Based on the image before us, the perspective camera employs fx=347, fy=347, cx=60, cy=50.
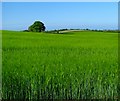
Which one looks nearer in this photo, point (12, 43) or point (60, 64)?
point (60, 64)

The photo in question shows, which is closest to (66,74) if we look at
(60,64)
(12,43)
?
(60,64)

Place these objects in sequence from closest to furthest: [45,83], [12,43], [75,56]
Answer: [45,83], [75,56], [12,43]

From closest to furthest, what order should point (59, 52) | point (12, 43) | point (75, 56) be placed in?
point (75, 56), point (59, 52), point (12, 43)

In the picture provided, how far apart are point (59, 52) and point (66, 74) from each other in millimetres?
1103

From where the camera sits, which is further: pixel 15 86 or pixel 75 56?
pixel 75 56

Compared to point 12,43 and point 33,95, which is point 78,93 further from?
point 12,43

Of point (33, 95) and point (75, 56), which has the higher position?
point (75, 56)

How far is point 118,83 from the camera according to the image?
4.83 m

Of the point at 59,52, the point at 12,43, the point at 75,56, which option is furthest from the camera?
the point at 12,43

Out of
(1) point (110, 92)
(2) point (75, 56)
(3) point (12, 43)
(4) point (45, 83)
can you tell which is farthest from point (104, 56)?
(3) point (12, 43)

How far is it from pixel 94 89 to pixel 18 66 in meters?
1.09

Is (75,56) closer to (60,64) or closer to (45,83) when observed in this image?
(60,64)

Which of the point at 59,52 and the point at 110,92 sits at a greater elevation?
the point at 59,52

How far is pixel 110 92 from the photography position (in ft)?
15.7
